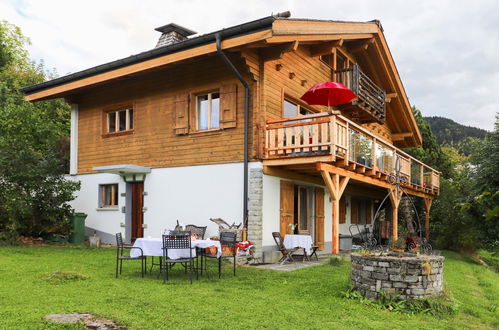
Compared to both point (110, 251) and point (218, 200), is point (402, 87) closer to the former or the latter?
point (218, 200)

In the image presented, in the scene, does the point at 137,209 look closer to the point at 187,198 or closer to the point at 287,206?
the point at 187,198

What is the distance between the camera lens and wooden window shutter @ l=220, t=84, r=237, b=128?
1180 cm

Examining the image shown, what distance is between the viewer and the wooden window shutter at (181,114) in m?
12.7

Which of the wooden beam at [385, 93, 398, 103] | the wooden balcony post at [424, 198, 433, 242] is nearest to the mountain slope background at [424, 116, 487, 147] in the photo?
the wooden balcony post at [424, 198, 433, 242]

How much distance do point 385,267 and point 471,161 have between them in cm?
1090

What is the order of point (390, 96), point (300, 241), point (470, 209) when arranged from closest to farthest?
point (300, 241)
point (470, 209)
point (390, 96)

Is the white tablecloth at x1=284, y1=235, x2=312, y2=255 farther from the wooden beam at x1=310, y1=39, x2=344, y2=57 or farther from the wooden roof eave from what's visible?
the wooden roof eave

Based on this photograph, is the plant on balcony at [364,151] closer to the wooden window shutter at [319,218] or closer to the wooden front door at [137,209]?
the wooden window shutter at [319,218]

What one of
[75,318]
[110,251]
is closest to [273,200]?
[110,251]

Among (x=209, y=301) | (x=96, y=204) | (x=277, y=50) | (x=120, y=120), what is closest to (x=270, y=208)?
(x=277, y=50)

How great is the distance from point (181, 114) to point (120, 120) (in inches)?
118

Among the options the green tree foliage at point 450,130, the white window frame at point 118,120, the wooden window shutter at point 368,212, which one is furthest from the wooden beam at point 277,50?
the green tree foliage at point 450,130

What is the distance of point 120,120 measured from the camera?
48.3 feet

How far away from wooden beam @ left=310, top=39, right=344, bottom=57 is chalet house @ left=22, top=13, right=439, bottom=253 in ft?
0.12
